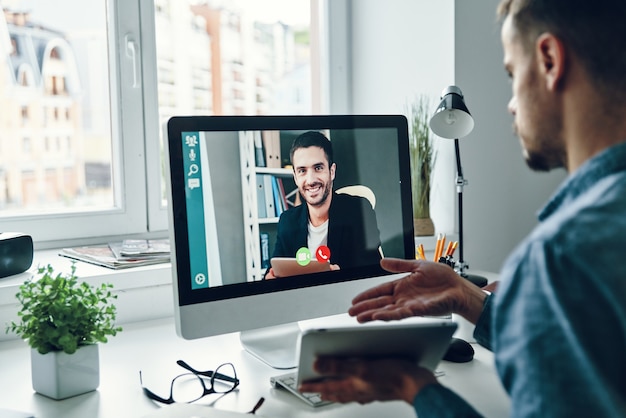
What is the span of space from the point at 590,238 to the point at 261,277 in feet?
2.30

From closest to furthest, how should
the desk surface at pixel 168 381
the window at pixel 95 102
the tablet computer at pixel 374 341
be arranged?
1. the tablet computer at pixel 374 341
2. the desk surface at pixel 168 381
3. the window at pixel 95 102

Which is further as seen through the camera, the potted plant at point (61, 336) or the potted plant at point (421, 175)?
the potted plant at point (421, 175)

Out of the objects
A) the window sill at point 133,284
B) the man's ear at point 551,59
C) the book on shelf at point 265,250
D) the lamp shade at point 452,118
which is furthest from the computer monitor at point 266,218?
the man's ear at point 551,59

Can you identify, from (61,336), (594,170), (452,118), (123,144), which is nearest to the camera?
(594,170)

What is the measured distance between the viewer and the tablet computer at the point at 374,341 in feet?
2.88

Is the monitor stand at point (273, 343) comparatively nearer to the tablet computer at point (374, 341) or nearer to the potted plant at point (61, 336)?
the potted plant at point (61, 336)

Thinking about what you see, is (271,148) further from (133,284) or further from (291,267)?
(133,284)

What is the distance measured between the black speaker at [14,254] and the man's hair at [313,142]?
712 mm

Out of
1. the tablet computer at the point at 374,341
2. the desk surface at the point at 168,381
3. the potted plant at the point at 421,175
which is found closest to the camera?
the tablet computer at the point at 374,341

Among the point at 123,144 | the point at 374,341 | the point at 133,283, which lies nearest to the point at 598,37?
the point at 374,341

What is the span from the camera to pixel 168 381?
1.25m

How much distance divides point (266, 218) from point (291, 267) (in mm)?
104

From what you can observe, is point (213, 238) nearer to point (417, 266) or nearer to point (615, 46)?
point (417, 266)

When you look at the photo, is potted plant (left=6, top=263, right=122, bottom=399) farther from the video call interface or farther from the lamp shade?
the lamp shade
